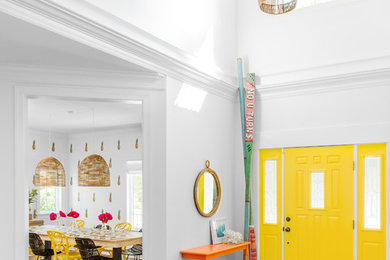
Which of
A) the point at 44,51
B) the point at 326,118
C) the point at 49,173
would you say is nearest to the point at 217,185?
the point at 326,118

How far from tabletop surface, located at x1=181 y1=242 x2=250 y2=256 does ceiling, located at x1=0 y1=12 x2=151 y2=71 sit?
2141 mm

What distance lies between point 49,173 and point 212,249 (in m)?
3.92

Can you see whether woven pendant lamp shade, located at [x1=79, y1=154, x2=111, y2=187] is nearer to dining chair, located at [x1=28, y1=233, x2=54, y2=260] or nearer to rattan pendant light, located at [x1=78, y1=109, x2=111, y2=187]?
rattan pendant light, located at [x1=78, y1=109, x2=111, y2=187]

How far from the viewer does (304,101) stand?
577 centimetres

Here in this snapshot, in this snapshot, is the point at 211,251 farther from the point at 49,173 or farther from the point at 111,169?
the point at 111,169

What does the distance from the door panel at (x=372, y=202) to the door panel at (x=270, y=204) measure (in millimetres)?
1068

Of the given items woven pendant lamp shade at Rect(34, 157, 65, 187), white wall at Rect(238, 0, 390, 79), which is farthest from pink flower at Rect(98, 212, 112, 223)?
white wall at Rect(238, 0, 390, 79)

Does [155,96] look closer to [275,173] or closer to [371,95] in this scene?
[275,173]

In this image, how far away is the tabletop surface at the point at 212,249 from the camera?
4910 mm

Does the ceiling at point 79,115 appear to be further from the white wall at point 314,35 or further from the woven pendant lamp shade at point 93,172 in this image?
the white wall at point 314,35

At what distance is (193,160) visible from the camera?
5297mm

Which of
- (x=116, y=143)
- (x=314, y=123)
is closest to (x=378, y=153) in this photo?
(x=314, y=123)

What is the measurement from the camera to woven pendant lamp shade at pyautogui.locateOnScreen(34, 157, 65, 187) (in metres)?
7.78

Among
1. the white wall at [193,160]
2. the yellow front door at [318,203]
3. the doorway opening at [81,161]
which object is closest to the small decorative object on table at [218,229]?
the white wall at [193,160]
